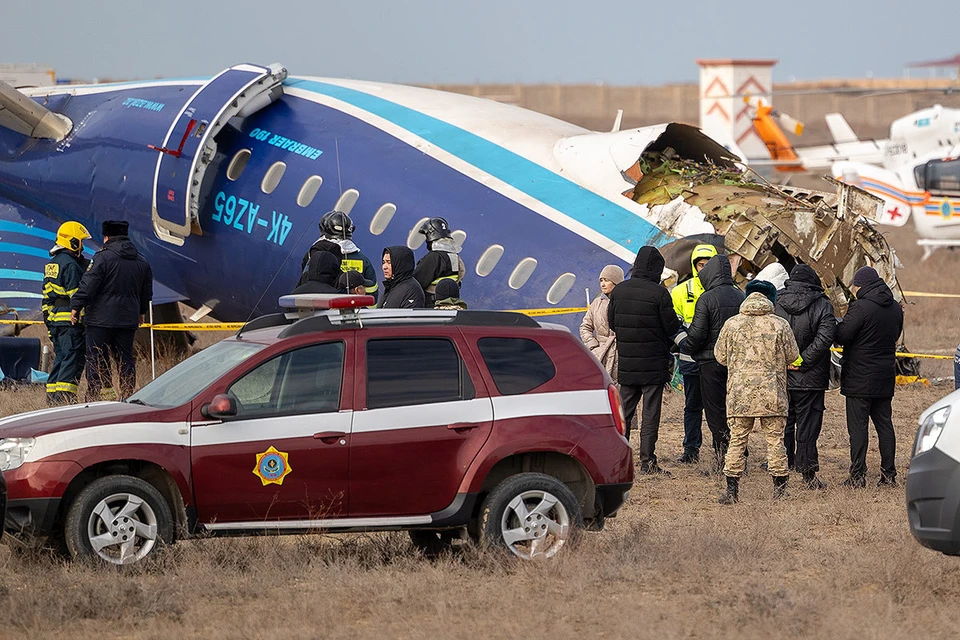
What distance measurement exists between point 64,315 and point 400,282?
4.22m

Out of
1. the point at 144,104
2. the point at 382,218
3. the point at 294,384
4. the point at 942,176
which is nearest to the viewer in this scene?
the point at 294,384

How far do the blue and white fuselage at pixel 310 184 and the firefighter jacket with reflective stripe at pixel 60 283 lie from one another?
2535 millimetres

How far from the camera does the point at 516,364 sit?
28.9 feet

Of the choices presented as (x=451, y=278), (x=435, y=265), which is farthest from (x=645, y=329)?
(x=435, y=265)

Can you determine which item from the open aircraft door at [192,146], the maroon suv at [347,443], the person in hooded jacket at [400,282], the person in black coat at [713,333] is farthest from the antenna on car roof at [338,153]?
the maroon suv at [347,443]

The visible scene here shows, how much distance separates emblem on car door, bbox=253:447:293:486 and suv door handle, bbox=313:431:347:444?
227mm

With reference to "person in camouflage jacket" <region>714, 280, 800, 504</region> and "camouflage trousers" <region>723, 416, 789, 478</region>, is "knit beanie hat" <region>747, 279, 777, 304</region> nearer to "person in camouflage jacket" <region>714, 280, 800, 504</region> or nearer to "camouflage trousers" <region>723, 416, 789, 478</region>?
"person in camouflage jacket" <region>714, 280, 800, 504</region>

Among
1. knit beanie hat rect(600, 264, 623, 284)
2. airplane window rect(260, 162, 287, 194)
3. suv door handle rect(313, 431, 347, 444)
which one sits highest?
airplane window rect(260, 162, 287, 194)

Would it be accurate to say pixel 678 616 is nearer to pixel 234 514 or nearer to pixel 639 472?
pixel 234 514

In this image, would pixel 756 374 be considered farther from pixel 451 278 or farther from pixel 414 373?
pixel 451 278

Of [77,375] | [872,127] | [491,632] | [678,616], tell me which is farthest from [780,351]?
[872,127]

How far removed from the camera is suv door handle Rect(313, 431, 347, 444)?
27.5 ft

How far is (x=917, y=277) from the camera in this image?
3428cm

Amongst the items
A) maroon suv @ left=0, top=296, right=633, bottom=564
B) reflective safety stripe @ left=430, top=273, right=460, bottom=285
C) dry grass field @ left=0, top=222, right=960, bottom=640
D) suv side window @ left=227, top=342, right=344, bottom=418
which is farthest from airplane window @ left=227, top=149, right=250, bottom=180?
suv side window @ left=227, top=342, right=344, bottom=418
